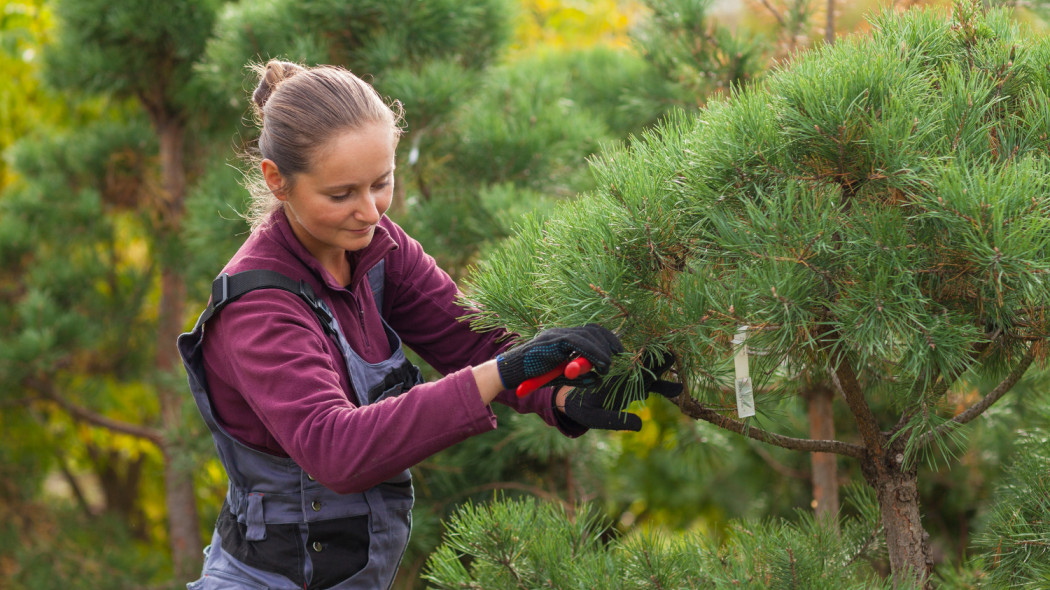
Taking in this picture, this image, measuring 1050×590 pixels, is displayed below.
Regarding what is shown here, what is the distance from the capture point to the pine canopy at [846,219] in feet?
3.01

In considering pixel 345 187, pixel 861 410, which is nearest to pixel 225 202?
pixel 345 187

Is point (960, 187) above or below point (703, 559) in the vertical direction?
above

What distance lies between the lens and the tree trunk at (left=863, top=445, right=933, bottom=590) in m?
1.18

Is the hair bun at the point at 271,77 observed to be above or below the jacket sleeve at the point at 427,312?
above

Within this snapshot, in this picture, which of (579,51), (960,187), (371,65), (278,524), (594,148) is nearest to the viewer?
(960,187)

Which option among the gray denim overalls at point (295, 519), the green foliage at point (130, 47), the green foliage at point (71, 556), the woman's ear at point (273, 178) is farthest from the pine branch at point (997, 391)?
the green foliage at point (71, 556)

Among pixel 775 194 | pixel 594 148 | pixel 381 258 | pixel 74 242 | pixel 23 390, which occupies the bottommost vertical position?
pixel 23 390

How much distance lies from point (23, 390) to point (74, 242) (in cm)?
54

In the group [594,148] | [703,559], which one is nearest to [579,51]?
[594,148]

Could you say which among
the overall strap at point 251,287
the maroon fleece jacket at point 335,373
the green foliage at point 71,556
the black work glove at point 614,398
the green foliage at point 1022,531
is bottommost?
the green foliage at point 71,556

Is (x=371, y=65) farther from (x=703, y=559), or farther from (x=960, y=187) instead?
(x=960, y=187)

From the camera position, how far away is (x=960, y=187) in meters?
0.88

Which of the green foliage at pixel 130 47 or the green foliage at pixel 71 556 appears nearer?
the green foliage at pixel 130 47

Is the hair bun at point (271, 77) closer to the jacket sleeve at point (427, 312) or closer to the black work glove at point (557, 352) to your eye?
the jacket sleeve at point (427, 312)
